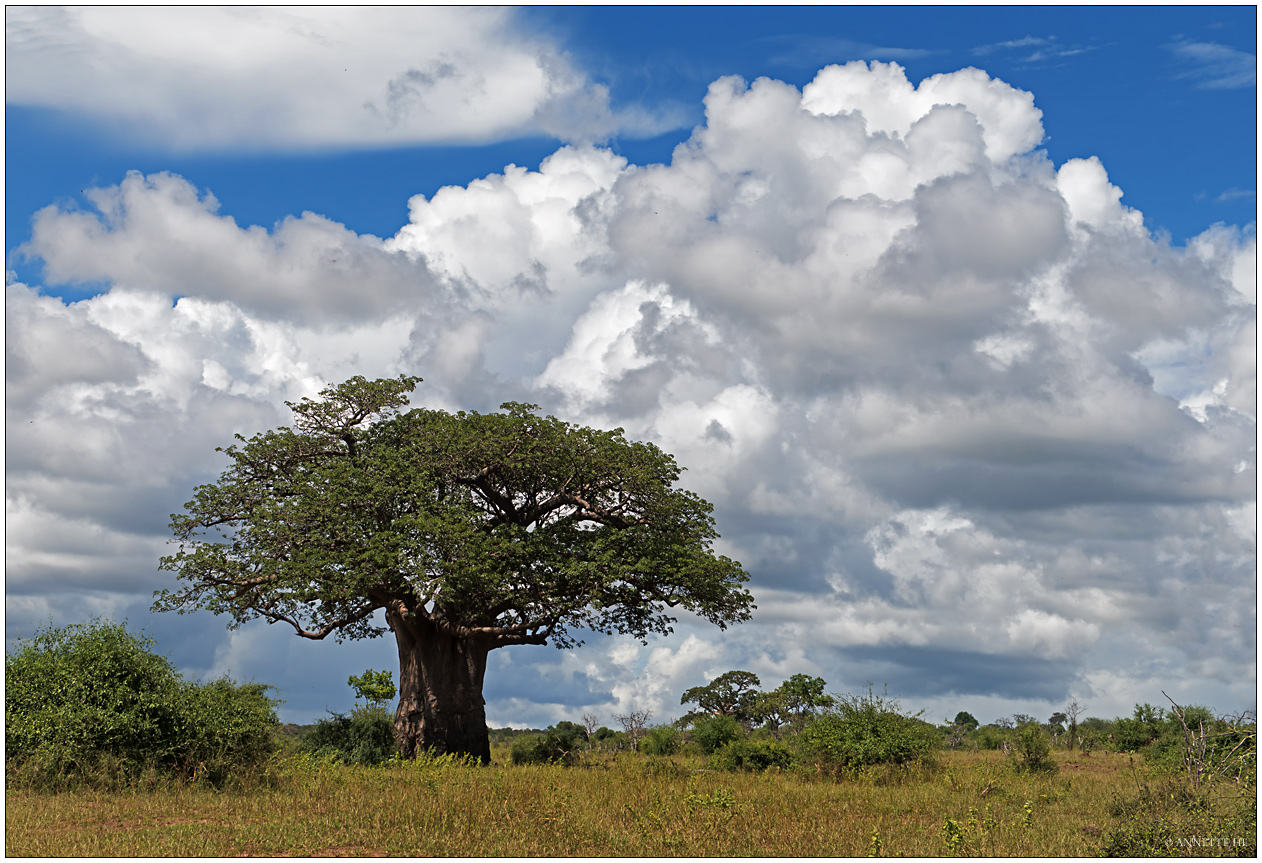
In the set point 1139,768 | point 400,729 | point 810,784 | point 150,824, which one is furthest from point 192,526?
point 1139,768

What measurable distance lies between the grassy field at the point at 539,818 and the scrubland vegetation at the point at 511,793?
0.06 metres

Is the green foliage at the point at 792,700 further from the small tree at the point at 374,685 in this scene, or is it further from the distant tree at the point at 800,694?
the small tree at the point at 374,685

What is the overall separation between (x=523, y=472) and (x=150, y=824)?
15321mm

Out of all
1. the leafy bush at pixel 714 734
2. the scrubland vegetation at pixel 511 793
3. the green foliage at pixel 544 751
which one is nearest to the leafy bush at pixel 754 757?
the scrubland vegetation at pixel 511 793

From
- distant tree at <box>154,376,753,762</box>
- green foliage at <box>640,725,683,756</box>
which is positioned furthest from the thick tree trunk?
green foliage at <box>640,725,683,756</box>

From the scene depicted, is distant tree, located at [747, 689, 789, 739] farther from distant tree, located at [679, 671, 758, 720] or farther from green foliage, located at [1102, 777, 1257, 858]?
green foliage, located at [1102, 777, 1257, 858]

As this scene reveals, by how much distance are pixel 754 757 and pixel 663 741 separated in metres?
9.33

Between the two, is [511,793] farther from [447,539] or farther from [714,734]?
[714,734]

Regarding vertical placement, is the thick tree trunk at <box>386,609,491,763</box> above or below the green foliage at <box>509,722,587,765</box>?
above

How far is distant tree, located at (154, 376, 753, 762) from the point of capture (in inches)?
1085

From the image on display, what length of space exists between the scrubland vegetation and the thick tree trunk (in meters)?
1.60

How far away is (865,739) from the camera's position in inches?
1111

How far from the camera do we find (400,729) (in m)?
29.7

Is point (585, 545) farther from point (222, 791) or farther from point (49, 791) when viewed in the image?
point (49, 791)
